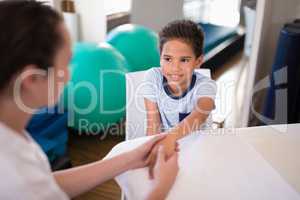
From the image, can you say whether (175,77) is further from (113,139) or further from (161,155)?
(113,139)

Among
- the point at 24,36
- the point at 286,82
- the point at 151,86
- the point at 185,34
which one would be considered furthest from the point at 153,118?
the point at 286,82

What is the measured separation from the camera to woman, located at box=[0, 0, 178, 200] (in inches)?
22.4

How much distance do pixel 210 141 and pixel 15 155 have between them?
0.62m

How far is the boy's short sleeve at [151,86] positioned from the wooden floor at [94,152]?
0.71 meters

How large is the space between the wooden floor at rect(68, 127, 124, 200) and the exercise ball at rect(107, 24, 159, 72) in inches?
19.6

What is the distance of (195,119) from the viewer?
121cm

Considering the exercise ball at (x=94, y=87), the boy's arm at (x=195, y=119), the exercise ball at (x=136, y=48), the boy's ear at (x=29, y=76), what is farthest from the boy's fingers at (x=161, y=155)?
the exercise ball at (x=136, y=48)

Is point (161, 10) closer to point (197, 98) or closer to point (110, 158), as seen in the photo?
point (197, 98)

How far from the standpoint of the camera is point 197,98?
130 centimetres

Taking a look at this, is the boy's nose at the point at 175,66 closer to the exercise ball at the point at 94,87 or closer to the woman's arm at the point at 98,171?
the woman's arm at the point at 98,171

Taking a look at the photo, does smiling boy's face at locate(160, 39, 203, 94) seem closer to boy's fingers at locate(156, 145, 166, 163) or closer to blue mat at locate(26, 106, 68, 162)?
boy's fingers at locate(156, 145, 166, 163)

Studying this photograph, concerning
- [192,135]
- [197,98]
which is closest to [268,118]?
[197,98]

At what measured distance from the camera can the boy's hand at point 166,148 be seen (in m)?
0.92

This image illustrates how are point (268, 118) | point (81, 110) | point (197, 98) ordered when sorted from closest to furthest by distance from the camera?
1. point (197, 98)
2. point (81, 110)
3. point (268, 118)
